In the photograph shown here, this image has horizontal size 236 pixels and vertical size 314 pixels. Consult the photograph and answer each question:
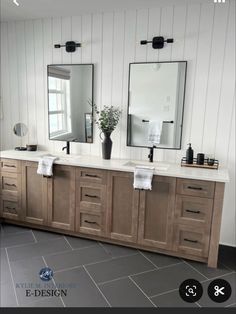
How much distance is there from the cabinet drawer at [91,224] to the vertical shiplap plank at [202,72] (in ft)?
4.42

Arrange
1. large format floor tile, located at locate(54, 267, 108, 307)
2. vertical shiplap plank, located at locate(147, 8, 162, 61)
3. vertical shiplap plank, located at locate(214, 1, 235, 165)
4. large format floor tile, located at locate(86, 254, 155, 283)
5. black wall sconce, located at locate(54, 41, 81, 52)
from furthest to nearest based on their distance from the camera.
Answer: black wall sconce, located at locate(54, 41, 81, 52), vertical shiplap plank, located at locate(147, 8, 162, 61), vertical shiplap plank, located at locate(214, 1, 235, 165), large format floor tile, located at locate(86, 254, 155, 283), large format floor tile, located at locate(54, 267, 108, 307)

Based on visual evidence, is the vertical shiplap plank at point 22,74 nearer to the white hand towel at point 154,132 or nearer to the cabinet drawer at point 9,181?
the cabinet drawer at point 9,181

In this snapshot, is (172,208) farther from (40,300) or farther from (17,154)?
(17,154)

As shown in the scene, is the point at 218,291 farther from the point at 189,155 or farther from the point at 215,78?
the point at 215,78

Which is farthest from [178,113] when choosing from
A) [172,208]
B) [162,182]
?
[172,208]

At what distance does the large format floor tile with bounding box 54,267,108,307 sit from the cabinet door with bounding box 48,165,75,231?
69cm

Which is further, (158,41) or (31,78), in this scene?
(31,78)

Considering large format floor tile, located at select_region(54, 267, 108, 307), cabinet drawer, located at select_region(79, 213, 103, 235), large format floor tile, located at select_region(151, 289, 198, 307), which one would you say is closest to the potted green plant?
cabinet drawer, located at select_region(79, 213, 103, 235)

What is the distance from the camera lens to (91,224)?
2.92 metres

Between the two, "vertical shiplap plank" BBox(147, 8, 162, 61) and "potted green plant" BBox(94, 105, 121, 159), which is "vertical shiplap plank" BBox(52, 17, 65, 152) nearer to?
"potted green plant" BBox(94, 105, 121, 159)

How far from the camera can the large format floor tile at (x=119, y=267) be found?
2359 millimetres

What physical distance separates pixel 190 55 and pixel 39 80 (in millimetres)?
1934

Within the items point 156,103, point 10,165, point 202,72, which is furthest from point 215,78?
point 10,165

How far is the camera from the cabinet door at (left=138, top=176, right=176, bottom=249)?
2.59 m
